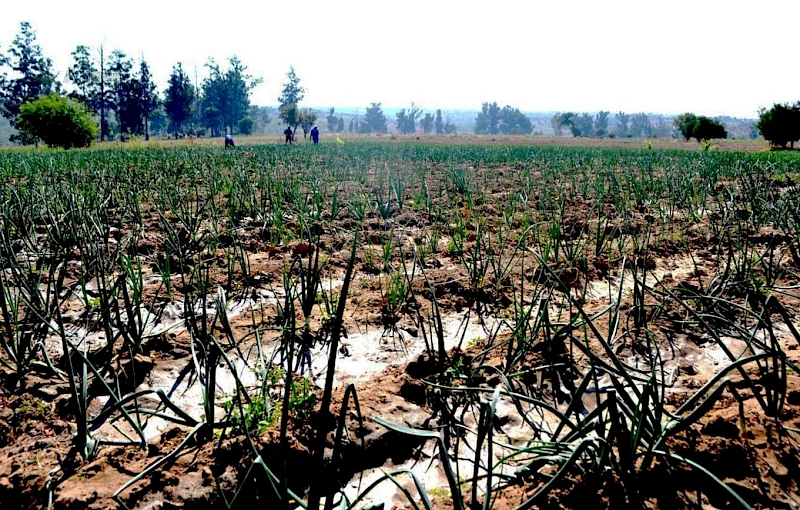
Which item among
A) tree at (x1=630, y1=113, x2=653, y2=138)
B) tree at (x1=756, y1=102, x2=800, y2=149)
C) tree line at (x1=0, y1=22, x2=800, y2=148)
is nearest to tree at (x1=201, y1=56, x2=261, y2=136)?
tree line at (x1=0, y1=22, x2=800, y2=148)

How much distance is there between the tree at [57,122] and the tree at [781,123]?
43596mm

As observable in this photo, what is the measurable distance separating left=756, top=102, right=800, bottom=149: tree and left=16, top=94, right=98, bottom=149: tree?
43596mm

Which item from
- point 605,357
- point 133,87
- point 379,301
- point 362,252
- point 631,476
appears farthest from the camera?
point 133,87

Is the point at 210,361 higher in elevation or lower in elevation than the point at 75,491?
higher

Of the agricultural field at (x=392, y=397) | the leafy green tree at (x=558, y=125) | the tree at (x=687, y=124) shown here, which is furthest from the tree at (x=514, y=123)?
the agricultural field at (x=392, y=397)

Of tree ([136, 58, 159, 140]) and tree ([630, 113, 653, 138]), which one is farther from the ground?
tree ([630, 113, 653, 138])

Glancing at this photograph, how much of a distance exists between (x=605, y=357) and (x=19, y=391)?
237cm

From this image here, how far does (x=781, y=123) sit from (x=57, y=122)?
44.9m

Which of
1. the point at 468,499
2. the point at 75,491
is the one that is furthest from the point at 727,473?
the point at 75,491

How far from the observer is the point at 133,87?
50156mm

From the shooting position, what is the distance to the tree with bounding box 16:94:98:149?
26.7m

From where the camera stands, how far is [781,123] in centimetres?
3047

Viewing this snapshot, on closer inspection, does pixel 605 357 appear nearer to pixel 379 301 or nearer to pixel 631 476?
pixel 631 476

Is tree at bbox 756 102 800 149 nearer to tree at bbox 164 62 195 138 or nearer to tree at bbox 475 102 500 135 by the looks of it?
tree at bbox 164 62 195 138
